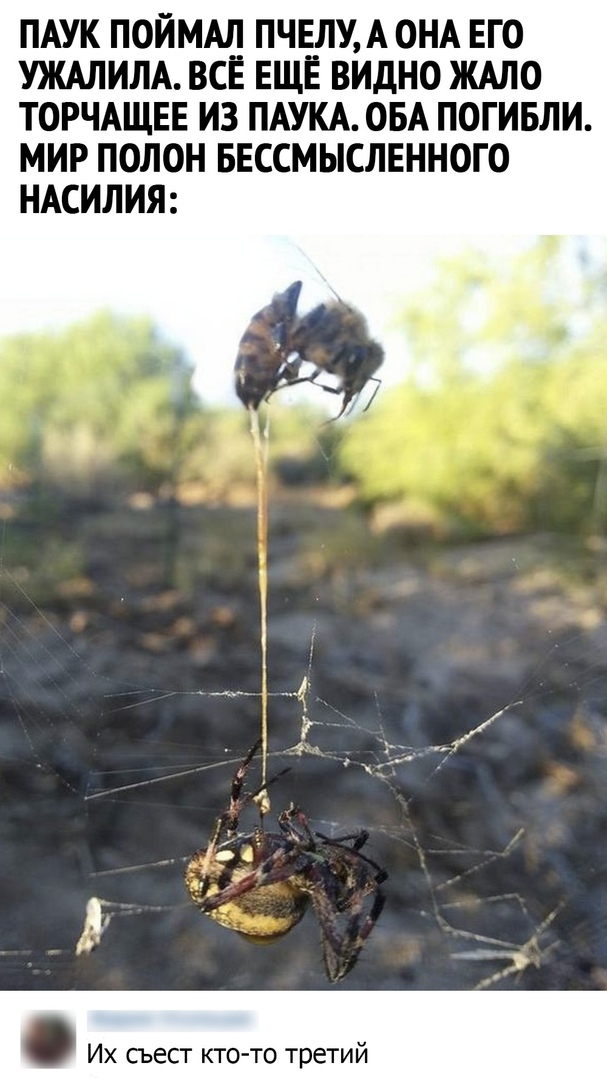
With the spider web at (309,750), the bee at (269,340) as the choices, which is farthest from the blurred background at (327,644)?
the bee at (269,340)

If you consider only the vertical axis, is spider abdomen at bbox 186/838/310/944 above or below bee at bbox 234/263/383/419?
below

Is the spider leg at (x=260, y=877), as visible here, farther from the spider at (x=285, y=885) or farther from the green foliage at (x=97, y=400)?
the green foliage at (x=97, y=400)

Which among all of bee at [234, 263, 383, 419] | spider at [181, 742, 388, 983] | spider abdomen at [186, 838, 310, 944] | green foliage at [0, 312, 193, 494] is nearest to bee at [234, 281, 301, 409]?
bee at [234, 263, 383, 419]

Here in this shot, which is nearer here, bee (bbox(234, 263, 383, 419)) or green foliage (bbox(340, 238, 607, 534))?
bee (bbox(234, 263, 383, 419))

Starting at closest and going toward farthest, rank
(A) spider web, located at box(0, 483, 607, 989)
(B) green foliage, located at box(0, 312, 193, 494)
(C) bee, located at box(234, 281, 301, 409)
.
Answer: (C) bee, located at box(234, 281, 301, 409)
(A) spider web, located at box(0, 483, 607, 989)
(B) green foliage, located at box(0, 312, 193, 494)

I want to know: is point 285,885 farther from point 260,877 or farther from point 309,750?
point 309,750

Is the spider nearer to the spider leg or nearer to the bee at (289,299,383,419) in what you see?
the spider leg
